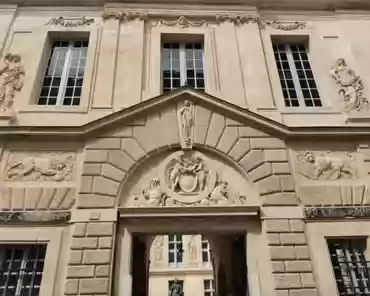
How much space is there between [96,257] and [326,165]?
4.93 m

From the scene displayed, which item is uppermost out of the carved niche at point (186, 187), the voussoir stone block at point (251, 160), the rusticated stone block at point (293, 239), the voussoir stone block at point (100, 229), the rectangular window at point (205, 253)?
the rectangular window at point (205, 253)

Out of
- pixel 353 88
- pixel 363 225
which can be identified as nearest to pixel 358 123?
pixel 353 88

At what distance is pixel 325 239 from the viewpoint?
7.72 metres

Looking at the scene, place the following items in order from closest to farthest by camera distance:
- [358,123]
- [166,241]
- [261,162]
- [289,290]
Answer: [289,290], [261,162], [358,123], [166,241]

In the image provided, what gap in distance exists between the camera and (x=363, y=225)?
782 centimetres

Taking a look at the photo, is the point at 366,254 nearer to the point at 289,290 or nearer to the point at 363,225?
the point at 363,225

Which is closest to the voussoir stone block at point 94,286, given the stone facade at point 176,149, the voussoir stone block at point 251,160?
the stone facade at point 176,149

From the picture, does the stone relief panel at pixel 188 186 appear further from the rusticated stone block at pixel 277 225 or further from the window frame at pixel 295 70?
the window frame at pixel 295 70

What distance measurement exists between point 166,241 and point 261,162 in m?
15.0

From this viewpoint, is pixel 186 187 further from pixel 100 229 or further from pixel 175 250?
pixel 175 250

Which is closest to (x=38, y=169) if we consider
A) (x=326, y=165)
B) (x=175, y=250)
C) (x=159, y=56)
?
(x=159, y=56)

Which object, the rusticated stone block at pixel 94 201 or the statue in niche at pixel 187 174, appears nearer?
the rusticated stone block at pixel 94 201

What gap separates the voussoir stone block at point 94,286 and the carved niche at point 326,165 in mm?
4388

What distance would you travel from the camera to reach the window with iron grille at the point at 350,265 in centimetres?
735
